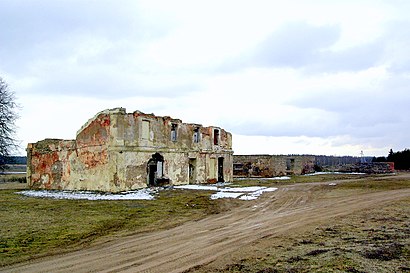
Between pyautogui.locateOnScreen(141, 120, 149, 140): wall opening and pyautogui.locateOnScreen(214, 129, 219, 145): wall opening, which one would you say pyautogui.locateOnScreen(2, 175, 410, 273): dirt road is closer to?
pyautogui.locateOnScreen(141, 120, 149, 140): wall opening

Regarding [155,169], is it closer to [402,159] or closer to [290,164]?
[290,164]

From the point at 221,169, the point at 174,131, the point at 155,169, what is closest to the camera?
the point at 155,169

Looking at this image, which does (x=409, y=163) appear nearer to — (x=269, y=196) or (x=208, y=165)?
(x=208, y=165)

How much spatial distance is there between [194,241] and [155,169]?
19067 mm

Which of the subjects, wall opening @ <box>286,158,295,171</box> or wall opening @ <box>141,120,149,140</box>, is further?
wall opening @ <box>286,158,295,171</box>

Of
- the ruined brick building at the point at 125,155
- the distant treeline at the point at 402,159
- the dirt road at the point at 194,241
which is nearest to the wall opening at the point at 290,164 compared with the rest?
the ruined brick building at the point at 125,155

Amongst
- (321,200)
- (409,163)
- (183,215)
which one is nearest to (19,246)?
(183,215)

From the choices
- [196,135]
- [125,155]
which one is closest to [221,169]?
[196,135]

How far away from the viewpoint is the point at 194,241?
10812 mm

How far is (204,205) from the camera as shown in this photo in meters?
19.4

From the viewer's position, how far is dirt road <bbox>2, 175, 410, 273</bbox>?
27.3 ft

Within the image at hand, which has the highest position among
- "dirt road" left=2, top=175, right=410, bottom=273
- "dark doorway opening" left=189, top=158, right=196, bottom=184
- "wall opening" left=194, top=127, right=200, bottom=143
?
"wall opening" left=194, top=127, right=200, bottom=143

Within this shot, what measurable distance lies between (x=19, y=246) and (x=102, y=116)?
17.5m

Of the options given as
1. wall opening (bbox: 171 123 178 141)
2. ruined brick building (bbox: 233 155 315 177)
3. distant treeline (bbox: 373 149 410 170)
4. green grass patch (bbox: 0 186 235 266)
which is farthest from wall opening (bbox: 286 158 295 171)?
green grass patch (bbox: 0 186 235 266)
